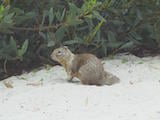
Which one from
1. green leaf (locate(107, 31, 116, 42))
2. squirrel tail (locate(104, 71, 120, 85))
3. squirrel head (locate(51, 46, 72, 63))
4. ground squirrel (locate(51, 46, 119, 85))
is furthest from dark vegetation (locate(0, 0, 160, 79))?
squirrel tail (locate(104, 71, 120, 85))

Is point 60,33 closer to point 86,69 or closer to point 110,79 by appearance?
point 86,69

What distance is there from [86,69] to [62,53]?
0.44 m

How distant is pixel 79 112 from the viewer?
199 inches

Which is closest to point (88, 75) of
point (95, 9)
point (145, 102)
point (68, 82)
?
point (68, 82)

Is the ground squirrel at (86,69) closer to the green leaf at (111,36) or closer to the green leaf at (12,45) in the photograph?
the green leaf at (12,45)

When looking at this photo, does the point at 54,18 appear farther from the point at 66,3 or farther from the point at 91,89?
the point at 91,89

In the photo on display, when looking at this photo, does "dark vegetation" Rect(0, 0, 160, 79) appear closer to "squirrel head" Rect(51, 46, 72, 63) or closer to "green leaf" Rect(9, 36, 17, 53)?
"green leaf" Rect(9, 36, 17, 53)

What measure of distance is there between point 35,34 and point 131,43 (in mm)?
1278

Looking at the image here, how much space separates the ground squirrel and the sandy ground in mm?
146

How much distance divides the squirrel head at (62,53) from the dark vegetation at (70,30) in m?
0.14

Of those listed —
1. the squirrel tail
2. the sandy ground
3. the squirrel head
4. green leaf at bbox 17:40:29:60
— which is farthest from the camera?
the squirrel head

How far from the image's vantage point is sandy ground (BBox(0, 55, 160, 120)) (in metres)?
4.96

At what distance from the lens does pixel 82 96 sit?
5574 mm

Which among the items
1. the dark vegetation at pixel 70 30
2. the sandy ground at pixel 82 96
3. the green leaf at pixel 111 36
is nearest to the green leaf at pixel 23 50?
the dark vegetation at pixel 70 30
